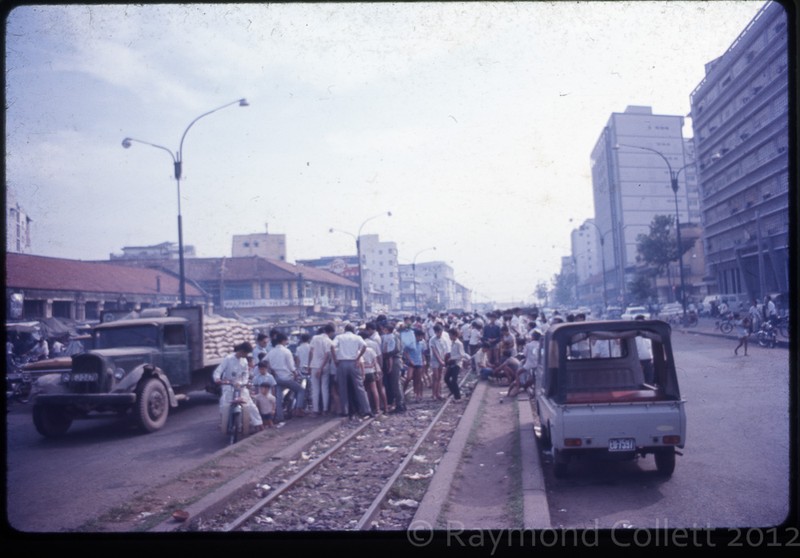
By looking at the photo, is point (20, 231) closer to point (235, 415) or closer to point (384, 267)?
point (235, 415)

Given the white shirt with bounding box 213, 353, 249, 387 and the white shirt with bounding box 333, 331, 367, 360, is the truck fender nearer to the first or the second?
the white shirt with bounding box 213, 353, 249, 387

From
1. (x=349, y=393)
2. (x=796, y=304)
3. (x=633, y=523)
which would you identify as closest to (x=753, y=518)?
(x=633, y=523)

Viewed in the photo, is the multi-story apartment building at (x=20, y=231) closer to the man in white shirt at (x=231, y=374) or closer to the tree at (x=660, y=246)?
the man in white shirt at (x=231, y=374)

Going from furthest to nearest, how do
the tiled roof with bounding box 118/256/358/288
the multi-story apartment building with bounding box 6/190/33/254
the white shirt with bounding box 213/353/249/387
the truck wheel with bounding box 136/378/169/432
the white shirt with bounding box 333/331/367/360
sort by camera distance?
the tiled roof with bounding box 118/256/358/288, the white shirt with bounding box 333/331/367/360, the truck wheel with bounding box 136/378/169/432, the white shirt with bounding box 213/353/249/387, the multi-story apartment building with bounding box 6/190/33/254

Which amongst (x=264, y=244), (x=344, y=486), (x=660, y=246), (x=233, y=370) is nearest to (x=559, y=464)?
(x=344, y=486)

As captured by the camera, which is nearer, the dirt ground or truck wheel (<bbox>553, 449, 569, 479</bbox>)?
the dirt ground

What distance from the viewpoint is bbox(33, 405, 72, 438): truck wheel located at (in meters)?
10.2

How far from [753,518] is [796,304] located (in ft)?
7.14

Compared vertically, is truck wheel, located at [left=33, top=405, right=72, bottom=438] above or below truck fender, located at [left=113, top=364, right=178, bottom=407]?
below

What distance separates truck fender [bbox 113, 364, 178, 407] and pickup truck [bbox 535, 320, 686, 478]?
7.26 meters

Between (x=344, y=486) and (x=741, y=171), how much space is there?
3217 centimetres

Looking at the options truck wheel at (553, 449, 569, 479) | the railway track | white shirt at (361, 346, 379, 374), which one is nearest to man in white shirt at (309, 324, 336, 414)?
white shirt at (361, 346, 379, 374)

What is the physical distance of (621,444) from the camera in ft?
20.6

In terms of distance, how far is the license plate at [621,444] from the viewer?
6270 millimetres
